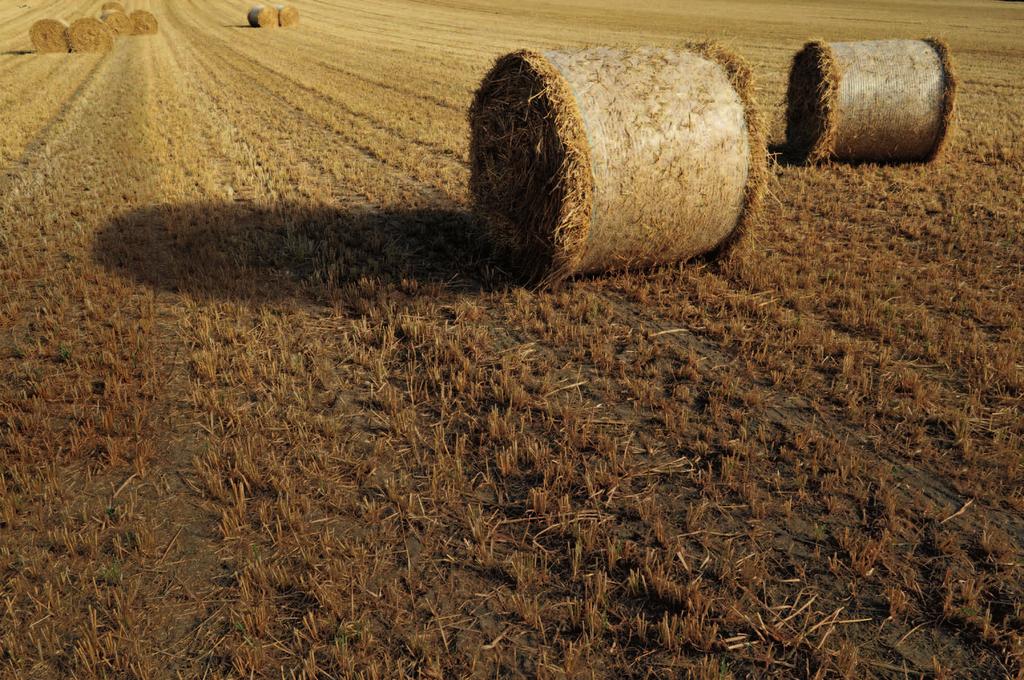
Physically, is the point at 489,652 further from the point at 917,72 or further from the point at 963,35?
the point at 963,35

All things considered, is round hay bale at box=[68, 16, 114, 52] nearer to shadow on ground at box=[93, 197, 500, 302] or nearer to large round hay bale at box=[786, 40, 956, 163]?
shadow on ground at box=[93, 197, 500, 302]

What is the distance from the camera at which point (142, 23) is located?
34.0 metres

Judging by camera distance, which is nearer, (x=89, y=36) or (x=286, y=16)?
(x=89, y=36)

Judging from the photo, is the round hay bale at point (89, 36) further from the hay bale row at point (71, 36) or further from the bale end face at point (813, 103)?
the bale end face at point (813, 103)

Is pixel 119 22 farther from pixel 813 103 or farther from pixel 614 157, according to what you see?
pixel 614 157

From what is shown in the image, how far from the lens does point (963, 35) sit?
3225cm

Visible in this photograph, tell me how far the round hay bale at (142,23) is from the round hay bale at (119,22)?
0.44ft

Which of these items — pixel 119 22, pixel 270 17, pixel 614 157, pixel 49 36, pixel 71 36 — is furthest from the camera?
pixel 270 17

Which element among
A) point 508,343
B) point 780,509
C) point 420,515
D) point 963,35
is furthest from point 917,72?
point 963,35

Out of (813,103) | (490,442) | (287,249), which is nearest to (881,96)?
(813,103)

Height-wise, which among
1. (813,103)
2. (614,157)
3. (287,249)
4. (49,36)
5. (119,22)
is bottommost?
(287,249)

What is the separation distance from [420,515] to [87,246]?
600cm

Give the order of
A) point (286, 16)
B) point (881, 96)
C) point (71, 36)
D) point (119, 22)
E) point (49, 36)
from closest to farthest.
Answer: point (881, 96) < point (49, 36) < point (71, 36) < point (119, 22) < point (286, 16)

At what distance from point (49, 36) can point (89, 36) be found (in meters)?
1.36
